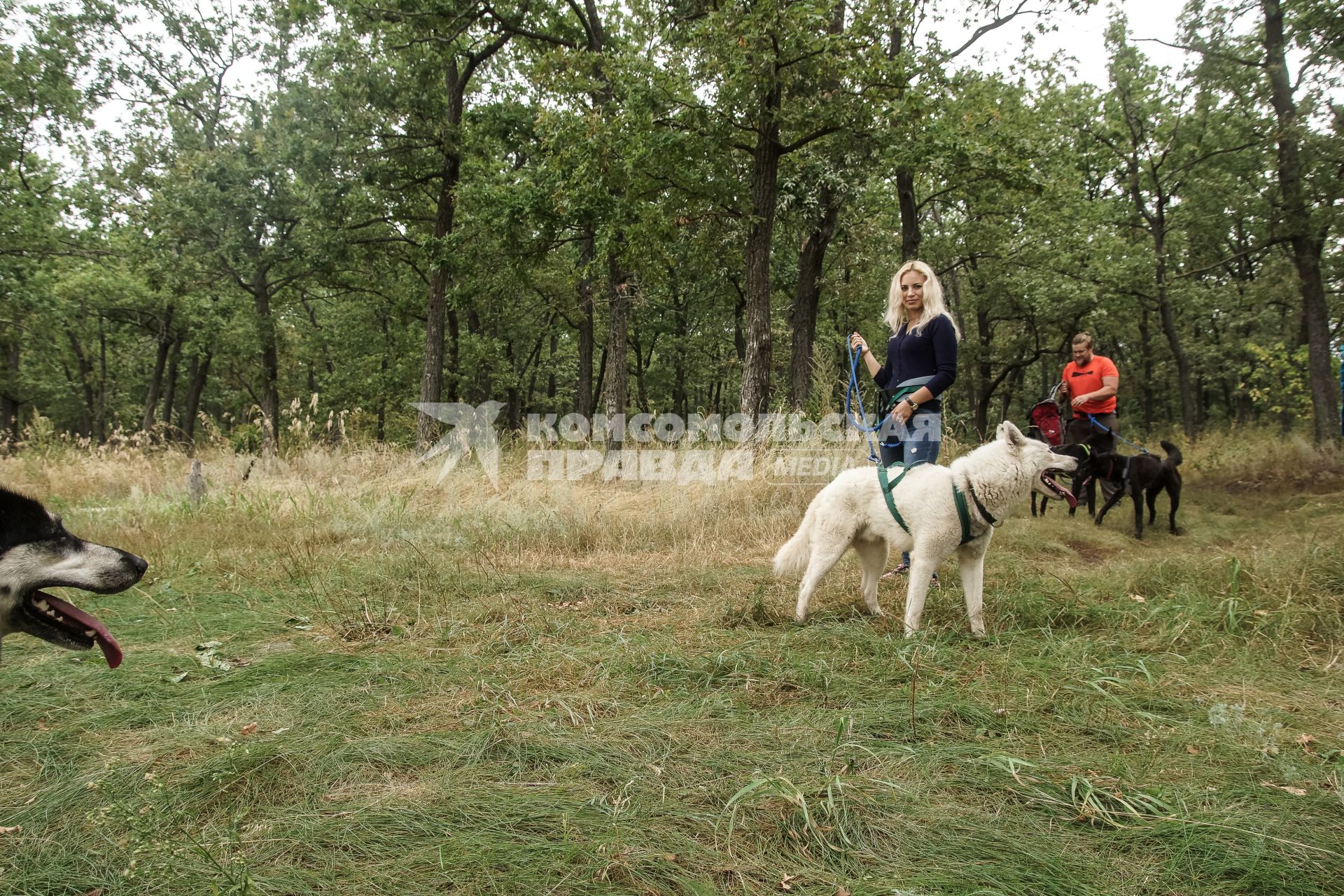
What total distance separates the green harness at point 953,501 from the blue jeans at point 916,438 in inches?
9.2

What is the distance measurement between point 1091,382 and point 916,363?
14.2ft

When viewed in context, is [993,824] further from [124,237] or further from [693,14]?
[124,237]

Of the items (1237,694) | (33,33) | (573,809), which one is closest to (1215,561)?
(1237,694)

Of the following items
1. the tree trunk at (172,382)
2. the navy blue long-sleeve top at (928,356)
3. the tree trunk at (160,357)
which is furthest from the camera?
the tree trunk at (172,382)

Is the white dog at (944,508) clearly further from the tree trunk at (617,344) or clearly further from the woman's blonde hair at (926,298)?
the tree trunk at (617,344)

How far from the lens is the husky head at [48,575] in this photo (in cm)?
217

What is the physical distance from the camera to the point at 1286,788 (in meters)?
2.03

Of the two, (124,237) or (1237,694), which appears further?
(124,237)

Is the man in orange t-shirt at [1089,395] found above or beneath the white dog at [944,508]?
above

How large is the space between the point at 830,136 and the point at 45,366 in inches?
1415

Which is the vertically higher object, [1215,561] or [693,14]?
[693,14]

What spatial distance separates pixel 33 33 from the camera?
17.5 m

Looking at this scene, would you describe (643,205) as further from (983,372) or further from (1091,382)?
(983,372)

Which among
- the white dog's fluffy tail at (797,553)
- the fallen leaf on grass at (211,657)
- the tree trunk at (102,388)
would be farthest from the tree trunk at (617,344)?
the tree trunk at (102,388)
